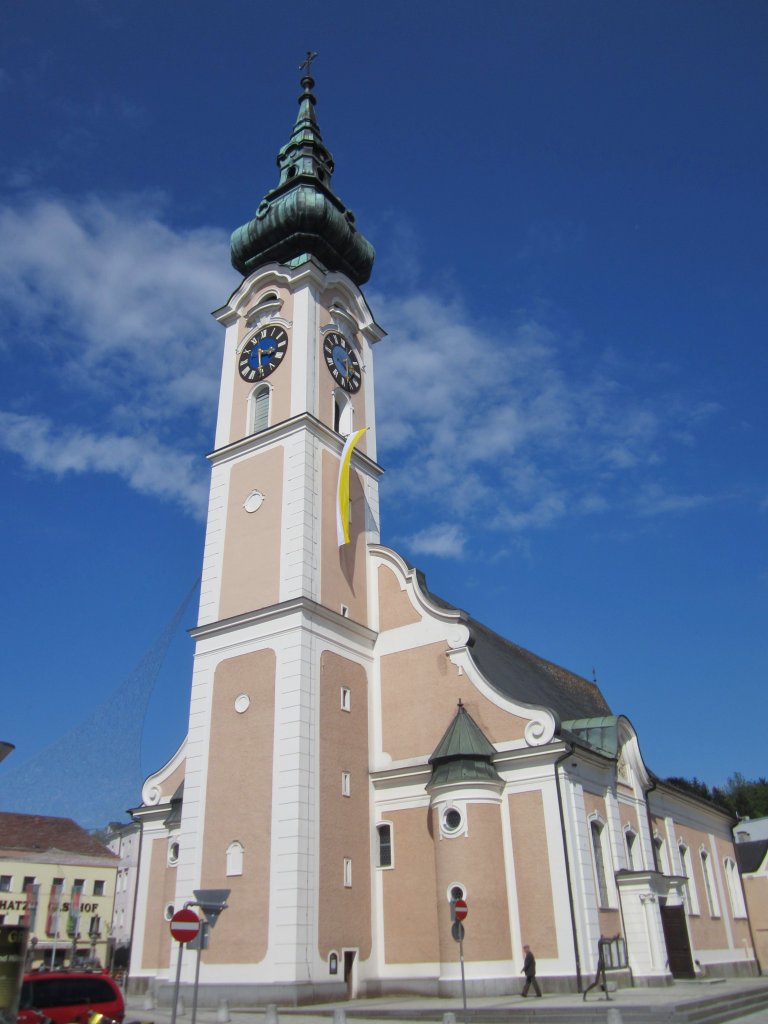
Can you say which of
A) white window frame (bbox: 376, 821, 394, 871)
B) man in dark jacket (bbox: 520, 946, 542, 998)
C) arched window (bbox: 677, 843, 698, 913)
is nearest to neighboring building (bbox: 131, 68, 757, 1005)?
white window frame (bbox: 376, 821, 394, 871)

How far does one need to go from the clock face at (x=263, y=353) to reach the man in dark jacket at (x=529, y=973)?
1974 centimetres

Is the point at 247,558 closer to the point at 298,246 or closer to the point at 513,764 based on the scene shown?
the point at 513,764

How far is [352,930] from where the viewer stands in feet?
75.3

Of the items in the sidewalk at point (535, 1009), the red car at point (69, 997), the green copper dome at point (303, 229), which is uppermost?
the green copper dome at point (303, 229)

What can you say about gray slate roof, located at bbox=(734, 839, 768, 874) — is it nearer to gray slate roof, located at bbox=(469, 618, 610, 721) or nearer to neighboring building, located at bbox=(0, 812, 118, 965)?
gray slate roof, located at bbox=(469, 618, 610, 721)

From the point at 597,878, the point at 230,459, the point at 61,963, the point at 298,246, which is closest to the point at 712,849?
the point at 597,878

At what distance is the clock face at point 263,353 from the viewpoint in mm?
30797

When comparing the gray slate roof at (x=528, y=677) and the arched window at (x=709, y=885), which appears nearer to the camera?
the gray slate roof at (x=528, y=677)

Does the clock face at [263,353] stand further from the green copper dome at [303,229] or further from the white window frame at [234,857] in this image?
the white window frame at [234,857]

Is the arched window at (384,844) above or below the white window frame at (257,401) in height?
below

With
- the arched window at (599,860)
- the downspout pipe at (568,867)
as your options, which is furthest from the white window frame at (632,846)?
the downspout pipe at (568,867)

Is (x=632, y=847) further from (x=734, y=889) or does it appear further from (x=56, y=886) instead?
(x=56, y=886)

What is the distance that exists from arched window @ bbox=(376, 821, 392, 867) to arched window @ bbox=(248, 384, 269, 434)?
44.2ft

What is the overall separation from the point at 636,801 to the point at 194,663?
15041mm
